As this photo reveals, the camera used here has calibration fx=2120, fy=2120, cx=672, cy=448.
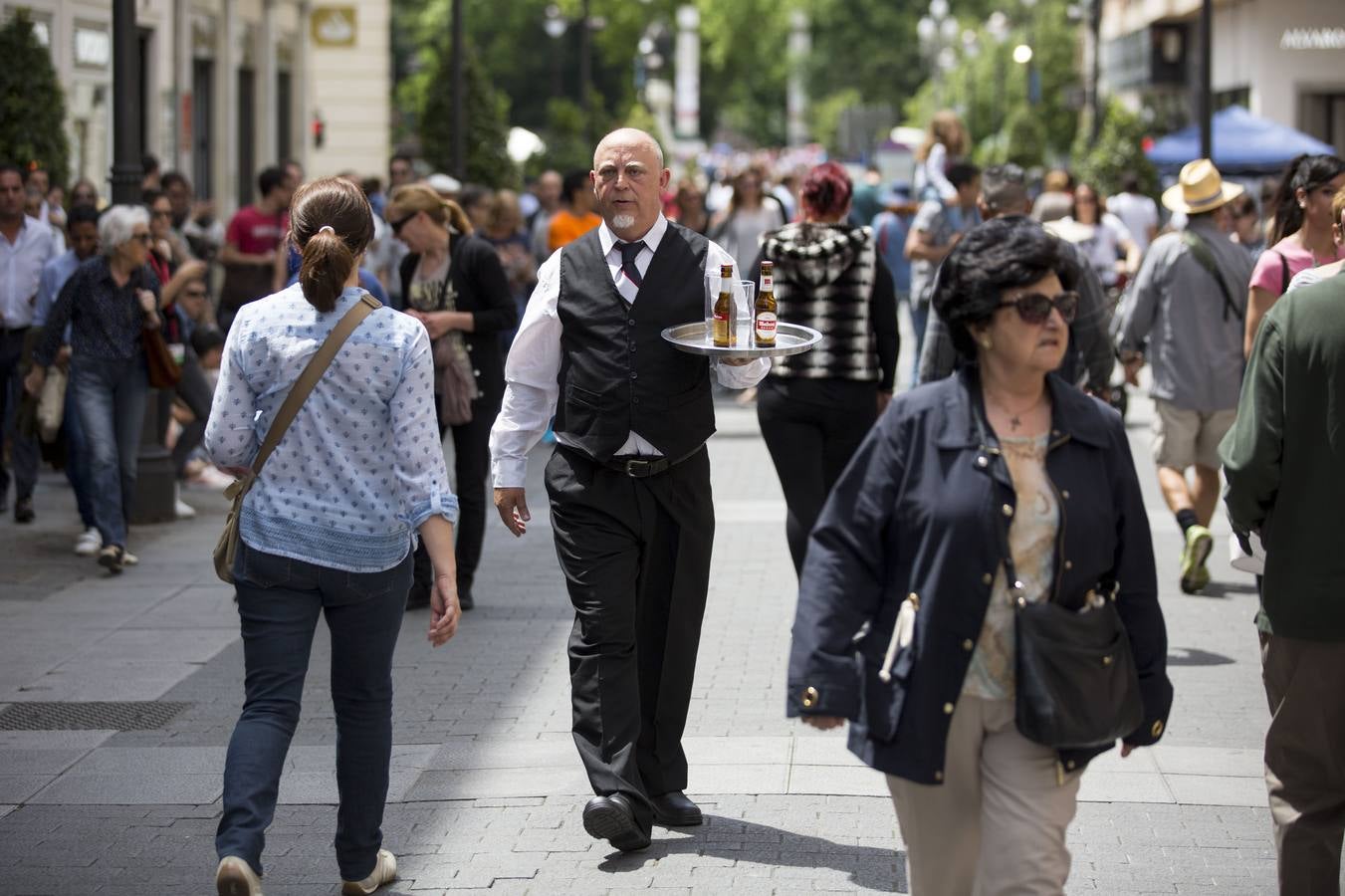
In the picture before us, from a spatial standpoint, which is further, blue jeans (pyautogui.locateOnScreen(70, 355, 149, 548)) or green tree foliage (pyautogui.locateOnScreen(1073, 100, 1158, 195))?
green tree foliage (pyautogui.locateOnScreen(1073, 100, 1158, 195))

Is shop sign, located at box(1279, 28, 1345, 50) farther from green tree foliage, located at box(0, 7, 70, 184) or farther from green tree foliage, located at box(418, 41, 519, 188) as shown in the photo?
green tree foliage, located at box(0, 7, 70, 184)

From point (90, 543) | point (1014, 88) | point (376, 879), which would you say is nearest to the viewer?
point (376, 879)

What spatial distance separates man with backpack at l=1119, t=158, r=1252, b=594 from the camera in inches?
398

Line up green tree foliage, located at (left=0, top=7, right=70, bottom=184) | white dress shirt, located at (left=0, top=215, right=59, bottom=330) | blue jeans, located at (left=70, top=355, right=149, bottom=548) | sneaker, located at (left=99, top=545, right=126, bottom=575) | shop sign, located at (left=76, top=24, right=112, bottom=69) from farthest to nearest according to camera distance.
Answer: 1. shop sign, located at (left=76, top=24, right=112, bottom=69)
2. green tree foliage, located at (left=0, top=7, right=70, bottom=184)
3. white dress shirt, located at (left=0, top=215, right=59, bottom=330)
4. blue jeans, located at (left=70, top=355, right=149, bottom=548)
5. sneaker, located at (left=99, top=545, right=126, bottom=575)

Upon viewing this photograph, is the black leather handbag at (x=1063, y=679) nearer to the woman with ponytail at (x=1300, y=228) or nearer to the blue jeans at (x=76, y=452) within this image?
the woman with ponytail at (x=1300, y=228)

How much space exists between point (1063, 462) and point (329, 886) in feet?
8.17

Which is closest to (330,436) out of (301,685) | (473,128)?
(301,685)

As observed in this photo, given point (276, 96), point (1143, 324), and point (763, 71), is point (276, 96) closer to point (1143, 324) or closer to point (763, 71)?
point (1143, 324)

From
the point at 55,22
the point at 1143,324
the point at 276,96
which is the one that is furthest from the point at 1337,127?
the point at 1143,324

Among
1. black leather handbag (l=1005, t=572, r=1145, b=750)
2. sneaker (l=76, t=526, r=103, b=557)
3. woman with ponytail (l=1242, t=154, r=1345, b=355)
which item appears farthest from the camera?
sneaker (l=76, t=526, r=103, b=557)

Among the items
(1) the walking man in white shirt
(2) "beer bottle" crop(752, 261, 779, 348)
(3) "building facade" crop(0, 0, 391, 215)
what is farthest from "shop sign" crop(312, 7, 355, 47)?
(2) "beer bottle" crop(752, 261, 779, 348)

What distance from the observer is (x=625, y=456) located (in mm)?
5961

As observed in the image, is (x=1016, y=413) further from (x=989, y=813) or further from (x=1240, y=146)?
(x=1240, y=146)

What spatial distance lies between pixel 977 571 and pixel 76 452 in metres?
7.83
